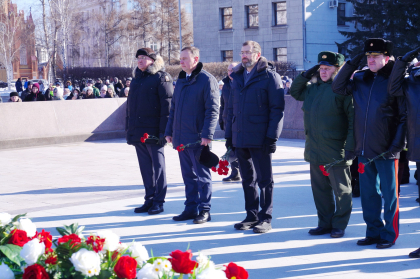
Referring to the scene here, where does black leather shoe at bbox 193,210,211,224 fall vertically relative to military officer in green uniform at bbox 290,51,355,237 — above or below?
below

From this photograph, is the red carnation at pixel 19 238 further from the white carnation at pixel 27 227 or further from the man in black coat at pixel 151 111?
the man in black coat at pixel 151 111

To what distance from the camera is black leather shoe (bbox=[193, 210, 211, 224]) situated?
657 centimetres

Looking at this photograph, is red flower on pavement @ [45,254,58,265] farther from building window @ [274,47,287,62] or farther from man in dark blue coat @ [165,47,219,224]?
building window @ [274,47,287,62]

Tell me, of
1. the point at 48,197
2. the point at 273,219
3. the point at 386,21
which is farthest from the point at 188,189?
the point at 386,21

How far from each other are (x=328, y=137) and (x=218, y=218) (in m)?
1.88

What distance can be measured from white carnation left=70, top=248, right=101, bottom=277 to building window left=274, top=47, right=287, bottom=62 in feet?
133

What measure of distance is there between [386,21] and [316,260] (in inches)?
1207

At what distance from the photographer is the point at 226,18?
4488 centimetres

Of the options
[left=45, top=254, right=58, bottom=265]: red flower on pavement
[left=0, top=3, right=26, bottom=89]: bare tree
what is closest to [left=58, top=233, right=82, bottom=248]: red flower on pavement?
[left=45, top=254, right=58, bottom=265]: red flower on pavement

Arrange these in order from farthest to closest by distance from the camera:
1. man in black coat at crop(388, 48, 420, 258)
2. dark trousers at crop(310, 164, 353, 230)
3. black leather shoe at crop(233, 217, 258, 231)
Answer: black leather shoe at crop(233, 217, 258, 231), dark trousers at crop(310, 164, 353, 230), man in black coat at crop(388, 48, 420, 258)

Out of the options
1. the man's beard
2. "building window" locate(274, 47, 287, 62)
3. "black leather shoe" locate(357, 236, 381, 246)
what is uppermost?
"building window" locate(274, 47, 287, 62)

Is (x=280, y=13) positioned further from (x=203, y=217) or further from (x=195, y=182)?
(x=203, y=217)

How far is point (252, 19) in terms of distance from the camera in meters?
43.3

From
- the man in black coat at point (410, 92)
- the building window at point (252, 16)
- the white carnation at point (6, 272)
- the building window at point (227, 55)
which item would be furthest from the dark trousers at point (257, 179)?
the building window at point (227, 55)
